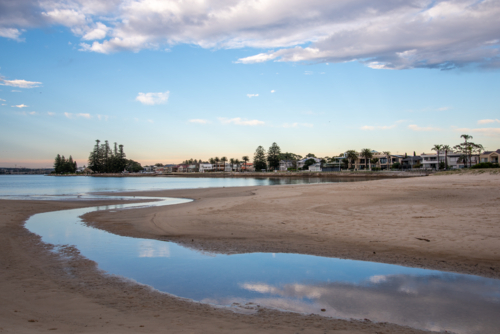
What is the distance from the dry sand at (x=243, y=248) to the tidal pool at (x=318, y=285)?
525mm

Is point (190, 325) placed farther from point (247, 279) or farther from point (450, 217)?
point (450, 217)

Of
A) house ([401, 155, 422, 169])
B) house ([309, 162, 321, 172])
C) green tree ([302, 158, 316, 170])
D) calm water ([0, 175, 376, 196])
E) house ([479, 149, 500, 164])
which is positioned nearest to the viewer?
calm water ([0, 175, 376, 196])

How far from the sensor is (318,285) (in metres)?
7.58

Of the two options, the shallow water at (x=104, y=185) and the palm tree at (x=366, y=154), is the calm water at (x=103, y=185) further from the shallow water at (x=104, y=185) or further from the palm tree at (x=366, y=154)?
the palm tree at (x=366, y=154)

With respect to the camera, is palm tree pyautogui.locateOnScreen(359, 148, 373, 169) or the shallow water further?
palm tree pyautogui.locateOnScreen(359, 148, 373, 169)

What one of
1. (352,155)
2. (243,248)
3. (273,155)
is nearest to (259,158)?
(273,155)

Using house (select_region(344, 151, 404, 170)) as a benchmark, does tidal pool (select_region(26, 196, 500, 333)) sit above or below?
below

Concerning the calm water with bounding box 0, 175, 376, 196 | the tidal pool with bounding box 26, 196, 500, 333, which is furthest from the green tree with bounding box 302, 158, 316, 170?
the tidal pool with bounding box 26, 196, 500, 333

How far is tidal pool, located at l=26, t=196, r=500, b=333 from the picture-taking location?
19.2 feet

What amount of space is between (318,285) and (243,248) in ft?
13.1

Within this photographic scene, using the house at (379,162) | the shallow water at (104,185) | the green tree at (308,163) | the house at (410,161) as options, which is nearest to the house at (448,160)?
the house at (410,161)

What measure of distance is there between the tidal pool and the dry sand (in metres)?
0.53

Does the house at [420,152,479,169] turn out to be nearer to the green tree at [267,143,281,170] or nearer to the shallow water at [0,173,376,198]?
the shallow water at [0,173,376,198]

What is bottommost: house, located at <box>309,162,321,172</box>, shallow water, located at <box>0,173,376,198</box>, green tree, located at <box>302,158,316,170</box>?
shallow water, located at <box>0,173,376,198</box>
